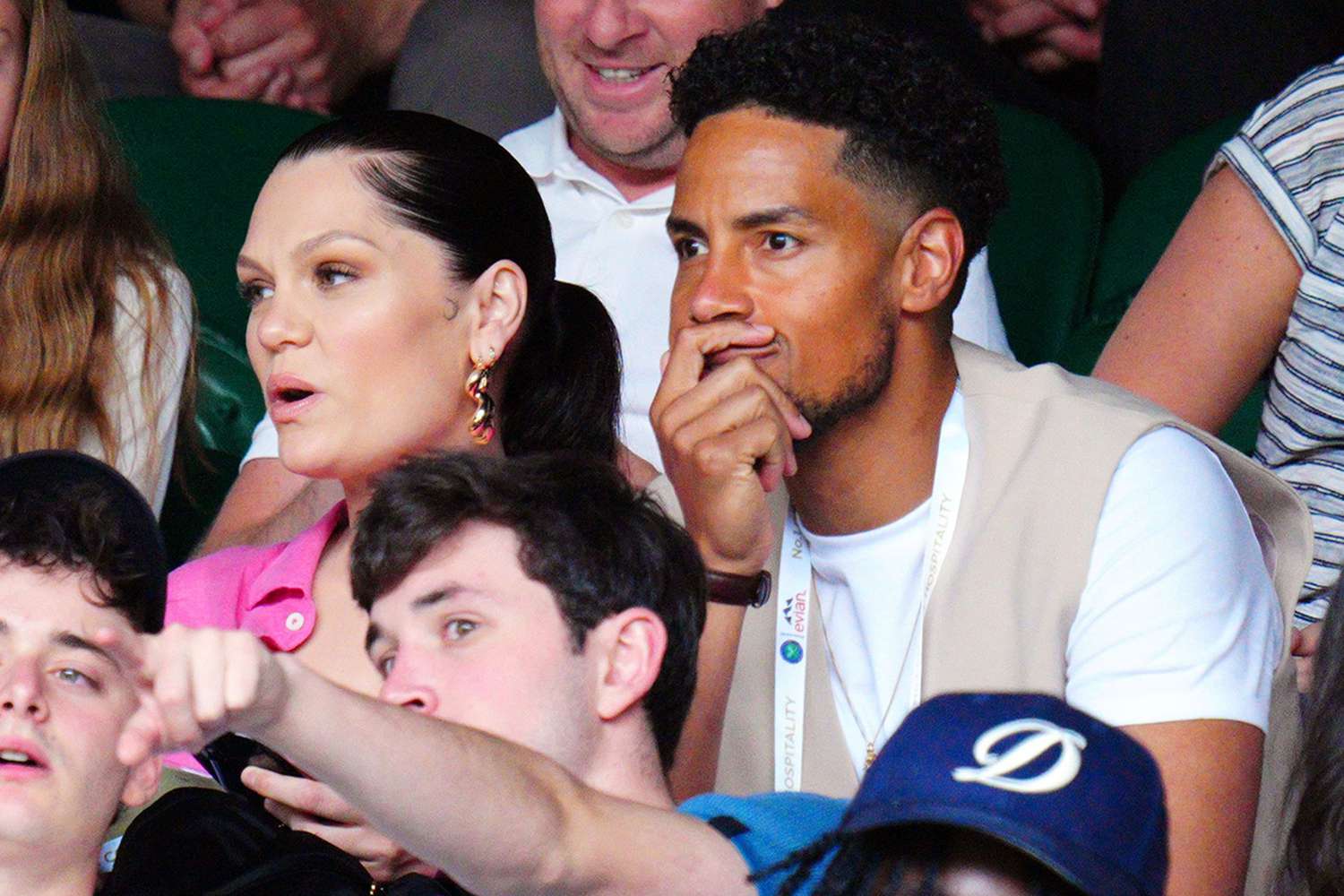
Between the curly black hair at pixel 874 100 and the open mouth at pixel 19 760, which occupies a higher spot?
the curly black hair at pixel 874 100

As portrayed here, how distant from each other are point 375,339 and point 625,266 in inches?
28.5

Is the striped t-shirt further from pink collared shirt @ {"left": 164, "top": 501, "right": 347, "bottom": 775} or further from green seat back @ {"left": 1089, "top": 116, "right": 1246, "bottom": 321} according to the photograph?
pink collared shirt @ {"left": 164, "top": 501, "right": 347, "bottom": 775}

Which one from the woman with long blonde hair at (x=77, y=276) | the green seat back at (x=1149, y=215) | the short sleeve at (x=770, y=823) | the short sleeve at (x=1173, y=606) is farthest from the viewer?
the green seat back at (x=1149, y=215)

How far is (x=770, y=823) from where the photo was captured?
133 cm

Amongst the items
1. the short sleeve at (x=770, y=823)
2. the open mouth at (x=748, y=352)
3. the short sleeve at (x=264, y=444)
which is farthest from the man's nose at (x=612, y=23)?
the short sleeve at (x=770, y=823)

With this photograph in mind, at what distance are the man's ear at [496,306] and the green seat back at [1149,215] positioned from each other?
97 centimetres

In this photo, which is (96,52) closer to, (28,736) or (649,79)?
(649,79)

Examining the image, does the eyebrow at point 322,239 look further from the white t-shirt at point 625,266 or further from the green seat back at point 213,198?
the green seat back at point 213,198

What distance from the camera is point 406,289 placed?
186 centimetres

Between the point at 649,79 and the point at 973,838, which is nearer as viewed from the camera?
the point at 973,838

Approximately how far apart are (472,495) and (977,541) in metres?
0.51

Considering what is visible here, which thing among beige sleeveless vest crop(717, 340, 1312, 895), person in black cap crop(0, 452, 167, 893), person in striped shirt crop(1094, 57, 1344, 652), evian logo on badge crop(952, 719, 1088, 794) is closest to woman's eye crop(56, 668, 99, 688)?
person in black cap crop(0, 452, 167, 893)

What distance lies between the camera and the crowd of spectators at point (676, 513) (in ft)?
3.66

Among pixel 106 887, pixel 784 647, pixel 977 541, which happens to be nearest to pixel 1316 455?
pixel 977 541
